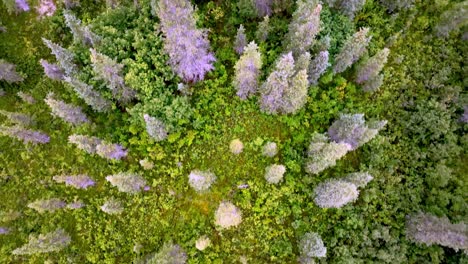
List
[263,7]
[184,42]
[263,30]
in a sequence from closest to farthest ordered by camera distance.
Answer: [184,42]
[263,30]
[263,7]

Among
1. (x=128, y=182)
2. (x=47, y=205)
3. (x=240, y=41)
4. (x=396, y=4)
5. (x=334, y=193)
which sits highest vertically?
(x=396, y=4)

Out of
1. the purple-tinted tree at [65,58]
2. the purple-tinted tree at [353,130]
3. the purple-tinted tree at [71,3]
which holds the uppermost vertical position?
the purple-tinted tree at [71,3]

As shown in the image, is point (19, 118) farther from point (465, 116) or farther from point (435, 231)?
point (465, 116)

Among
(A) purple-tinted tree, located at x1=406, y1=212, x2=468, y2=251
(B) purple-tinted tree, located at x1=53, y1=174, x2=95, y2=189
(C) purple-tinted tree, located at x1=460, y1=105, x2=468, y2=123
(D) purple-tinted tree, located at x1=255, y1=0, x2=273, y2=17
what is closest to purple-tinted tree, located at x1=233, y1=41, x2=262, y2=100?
(D) purple-tinted tree, located at x1=255, y1=0, x2=273, y2=17

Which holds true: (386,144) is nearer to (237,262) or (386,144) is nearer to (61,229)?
(237,262)

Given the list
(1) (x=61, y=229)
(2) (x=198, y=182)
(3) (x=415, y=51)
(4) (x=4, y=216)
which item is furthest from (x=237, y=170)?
(3) (x=415, y=51)

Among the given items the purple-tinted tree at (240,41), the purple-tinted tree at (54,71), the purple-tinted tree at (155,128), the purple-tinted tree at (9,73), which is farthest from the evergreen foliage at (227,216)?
the purple-tinted tree at (9,73)

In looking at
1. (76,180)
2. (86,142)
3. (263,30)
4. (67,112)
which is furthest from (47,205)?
(263,30)

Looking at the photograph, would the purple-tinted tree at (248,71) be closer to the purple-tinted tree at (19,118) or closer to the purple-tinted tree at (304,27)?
the purple-tinted tree at (304,27)
